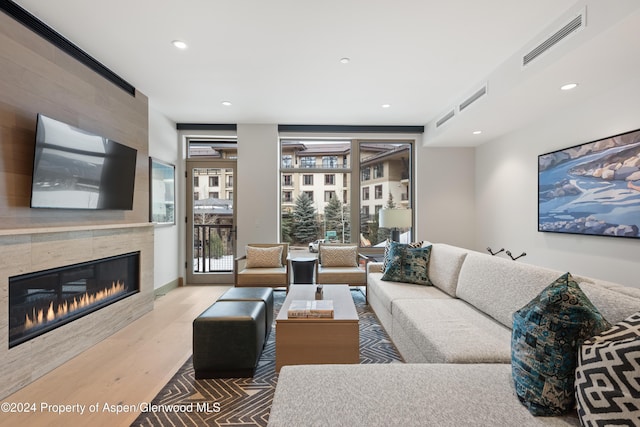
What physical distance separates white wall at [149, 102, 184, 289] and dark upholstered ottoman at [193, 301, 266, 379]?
2.48 metres

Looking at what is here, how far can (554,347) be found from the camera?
1128 mm

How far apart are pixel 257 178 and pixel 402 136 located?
103 inches

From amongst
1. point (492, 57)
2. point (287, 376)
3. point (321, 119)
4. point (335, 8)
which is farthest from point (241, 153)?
point (287, 376)

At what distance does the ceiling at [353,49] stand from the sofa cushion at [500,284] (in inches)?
62.3

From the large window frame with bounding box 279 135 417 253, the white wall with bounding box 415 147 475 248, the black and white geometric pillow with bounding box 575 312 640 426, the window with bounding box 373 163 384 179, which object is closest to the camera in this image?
the black and white geometric pillow with bounding box 575 312 640 426

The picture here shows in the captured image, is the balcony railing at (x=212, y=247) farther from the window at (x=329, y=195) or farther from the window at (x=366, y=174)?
the window at (x=366, y=174)

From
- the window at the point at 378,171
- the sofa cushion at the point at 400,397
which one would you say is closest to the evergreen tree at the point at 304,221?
the window at the point at 378,171

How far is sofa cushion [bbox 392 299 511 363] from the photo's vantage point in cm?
165

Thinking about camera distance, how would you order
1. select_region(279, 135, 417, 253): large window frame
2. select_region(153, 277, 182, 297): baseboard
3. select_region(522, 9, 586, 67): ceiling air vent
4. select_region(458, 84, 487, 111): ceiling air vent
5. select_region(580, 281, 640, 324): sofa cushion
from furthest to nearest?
select_region(279, 135, 417, 253): large window frame, select_region(153, 277, 182, 297): baseboard, select_region(458, 84, 487, 111): ceiling air vent, select_region(522, 9, 586, 67): ceiling air vent, select_region(580, 281, 640, 324): sofa cushion

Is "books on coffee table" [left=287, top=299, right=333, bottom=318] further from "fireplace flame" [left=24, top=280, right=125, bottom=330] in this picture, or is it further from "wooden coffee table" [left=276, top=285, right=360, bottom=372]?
"fireplace flame" [left=24, top=280, right=125, bottom=330]

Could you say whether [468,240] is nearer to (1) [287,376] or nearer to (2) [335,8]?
(2) [335,8]

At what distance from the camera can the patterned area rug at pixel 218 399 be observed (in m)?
1.75

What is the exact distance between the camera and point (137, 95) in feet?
11.9

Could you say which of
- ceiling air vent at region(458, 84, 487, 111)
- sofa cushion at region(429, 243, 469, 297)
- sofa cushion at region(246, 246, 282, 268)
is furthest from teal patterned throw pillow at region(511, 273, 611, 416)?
sofa cushion at region(246, 246, 282, 268)
